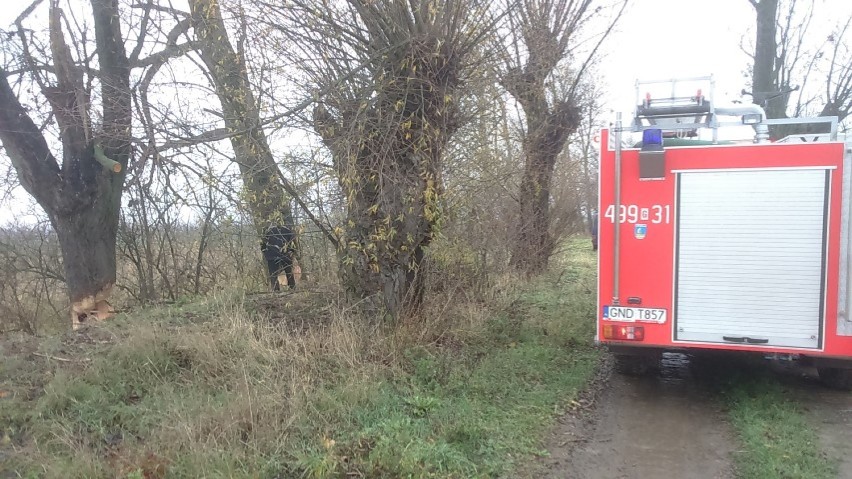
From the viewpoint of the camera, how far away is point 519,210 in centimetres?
1341

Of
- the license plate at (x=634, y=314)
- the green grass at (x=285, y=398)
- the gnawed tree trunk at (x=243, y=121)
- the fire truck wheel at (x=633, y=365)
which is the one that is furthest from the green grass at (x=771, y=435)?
the gnawed tree trunk at (x=243, y=121)

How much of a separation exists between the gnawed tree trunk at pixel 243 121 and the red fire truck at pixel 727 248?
4281 mm

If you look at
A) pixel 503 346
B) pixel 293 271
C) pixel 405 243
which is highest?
pixel 405 243

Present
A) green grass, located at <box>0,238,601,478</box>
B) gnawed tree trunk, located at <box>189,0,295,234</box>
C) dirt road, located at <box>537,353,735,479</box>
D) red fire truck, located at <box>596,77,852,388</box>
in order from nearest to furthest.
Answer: green grass, located at <box>0,238,601,478</box> < dirt road, located at <box>537,353,735,479</box> < red fire truck, located at <box>596,77,852,388</box> < gnawed tree trunk, located at <box>189,0,295,234</box>

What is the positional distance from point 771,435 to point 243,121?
6815 mm

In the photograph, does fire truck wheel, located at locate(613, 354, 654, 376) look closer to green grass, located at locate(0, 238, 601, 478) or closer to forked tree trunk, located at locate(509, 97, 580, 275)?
green grass, located at locate(0, 238, 601, 478)

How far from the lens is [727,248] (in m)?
5.80

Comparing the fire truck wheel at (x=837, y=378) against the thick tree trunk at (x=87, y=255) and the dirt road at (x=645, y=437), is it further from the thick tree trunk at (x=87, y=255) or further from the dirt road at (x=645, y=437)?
the thick tree trunk at (x=87, y=255)

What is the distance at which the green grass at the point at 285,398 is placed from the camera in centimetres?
423

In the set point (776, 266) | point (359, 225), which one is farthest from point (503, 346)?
point (776, 266)

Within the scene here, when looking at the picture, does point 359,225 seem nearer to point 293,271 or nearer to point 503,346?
point 503,346

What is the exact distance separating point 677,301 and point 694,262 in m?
0.43

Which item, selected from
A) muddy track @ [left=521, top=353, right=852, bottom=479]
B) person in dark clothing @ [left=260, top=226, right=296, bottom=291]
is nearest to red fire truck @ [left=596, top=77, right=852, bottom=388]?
muddy track @ [left=521, top=353, right=852, bottom=479]

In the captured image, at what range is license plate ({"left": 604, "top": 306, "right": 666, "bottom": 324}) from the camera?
19.8ft
